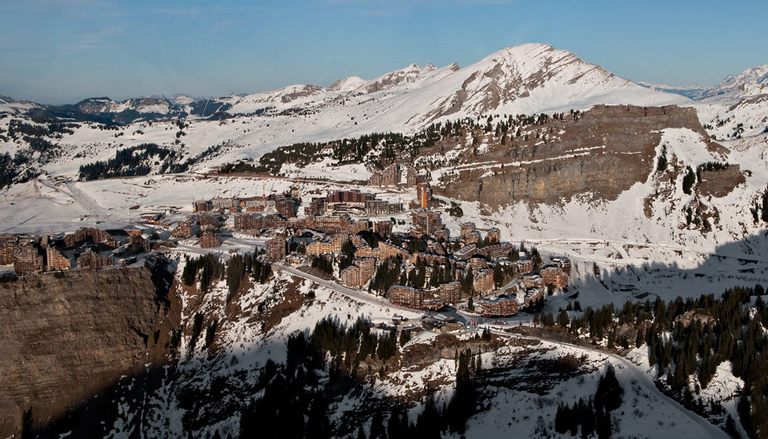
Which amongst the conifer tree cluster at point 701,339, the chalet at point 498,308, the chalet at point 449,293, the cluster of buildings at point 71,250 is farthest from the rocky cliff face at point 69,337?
the conifer tree cluster at point 701,339

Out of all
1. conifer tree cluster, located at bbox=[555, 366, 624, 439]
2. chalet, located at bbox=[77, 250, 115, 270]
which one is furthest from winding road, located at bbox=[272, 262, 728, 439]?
chalet, located at bbox=[77, 250, 115, 270]

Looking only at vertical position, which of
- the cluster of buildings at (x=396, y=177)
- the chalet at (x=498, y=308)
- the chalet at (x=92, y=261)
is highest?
the cluster of buildings at (x=396, y=177)

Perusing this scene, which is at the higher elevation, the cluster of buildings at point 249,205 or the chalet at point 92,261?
the cluster of buildings at point 249,205

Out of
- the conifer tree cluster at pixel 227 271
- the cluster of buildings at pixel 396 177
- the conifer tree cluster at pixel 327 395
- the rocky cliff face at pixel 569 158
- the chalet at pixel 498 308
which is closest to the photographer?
the conifer tree cluster at pixel 327 395

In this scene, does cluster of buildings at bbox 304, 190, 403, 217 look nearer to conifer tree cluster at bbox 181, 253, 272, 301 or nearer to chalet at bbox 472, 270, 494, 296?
conifer tree cluster at bbox 181, 253, 272, 301

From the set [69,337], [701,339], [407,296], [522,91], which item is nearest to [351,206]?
[407,296]

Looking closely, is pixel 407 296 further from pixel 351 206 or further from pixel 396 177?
pixel 396 177

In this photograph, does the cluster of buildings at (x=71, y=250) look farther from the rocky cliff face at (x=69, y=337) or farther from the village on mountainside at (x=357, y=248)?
the rocky cliff face at (x=69, y=337)
